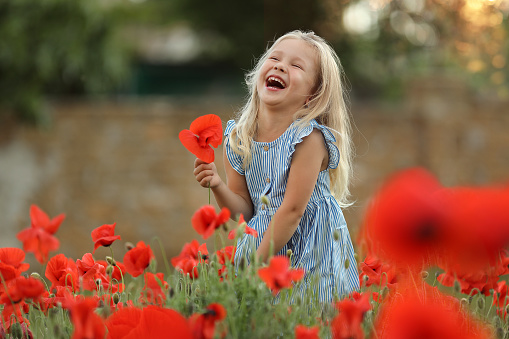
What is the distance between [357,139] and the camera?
7.35 m

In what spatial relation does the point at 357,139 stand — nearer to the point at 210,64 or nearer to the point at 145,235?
the point at 145,235

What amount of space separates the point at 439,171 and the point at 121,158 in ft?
11.6

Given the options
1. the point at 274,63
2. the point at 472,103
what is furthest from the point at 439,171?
the point at 274,63

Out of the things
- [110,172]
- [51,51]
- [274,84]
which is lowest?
[110,172]

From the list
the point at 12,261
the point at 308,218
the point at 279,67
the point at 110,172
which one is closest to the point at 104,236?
the point at 12,261

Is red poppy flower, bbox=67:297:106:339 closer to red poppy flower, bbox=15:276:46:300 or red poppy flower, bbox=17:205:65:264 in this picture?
red poppy flower, bbox=15:276:46:300

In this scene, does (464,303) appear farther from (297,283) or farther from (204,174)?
(204,174)

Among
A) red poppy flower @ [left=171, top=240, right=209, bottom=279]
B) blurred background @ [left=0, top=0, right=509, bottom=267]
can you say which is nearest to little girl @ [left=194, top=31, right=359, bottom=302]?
red poppy flower @ [left=171, top=240, right=209, bottom=279]

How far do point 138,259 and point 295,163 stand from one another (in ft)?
1.85

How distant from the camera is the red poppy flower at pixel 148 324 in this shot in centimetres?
126

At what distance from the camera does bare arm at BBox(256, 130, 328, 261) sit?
6.48 ft

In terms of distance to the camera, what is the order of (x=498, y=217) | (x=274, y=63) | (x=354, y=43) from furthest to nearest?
(x=354, y=43) → (x=274, y=63) → (x=498, y=217)

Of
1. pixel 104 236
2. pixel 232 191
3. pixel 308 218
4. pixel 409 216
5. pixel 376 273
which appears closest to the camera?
pixel 409 216

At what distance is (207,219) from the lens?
1663 mm
